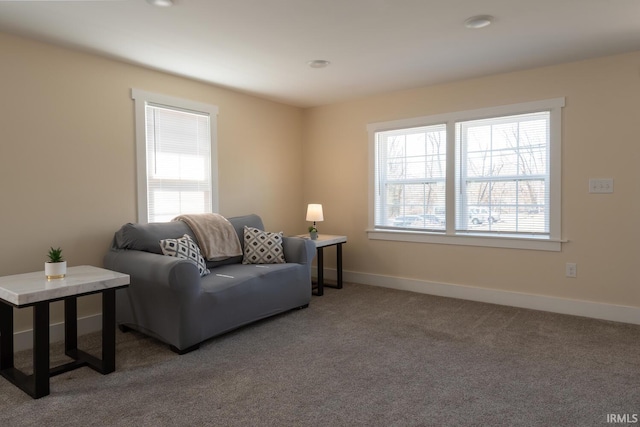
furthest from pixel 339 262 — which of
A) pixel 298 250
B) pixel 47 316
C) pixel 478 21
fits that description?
pixel 47 316

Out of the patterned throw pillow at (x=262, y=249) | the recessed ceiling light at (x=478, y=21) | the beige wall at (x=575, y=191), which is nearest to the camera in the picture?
the recessed ceiling light at (x=478, y=21)

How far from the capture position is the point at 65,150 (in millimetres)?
3277

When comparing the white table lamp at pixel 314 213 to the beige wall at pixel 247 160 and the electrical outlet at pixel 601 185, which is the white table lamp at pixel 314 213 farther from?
the electrical outlet at pixel 601 185

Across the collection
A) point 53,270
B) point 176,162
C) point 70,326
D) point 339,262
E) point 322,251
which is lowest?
point 70,326

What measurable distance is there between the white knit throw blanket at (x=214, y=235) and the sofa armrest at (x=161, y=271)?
58cm

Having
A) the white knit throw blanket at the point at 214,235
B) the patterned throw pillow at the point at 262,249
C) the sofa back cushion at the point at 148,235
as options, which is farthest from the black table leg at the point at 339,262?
the sofa back cushion at the point at 148,235

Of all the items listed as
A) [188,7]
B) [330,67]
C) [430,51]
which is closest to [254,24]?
[188,7]

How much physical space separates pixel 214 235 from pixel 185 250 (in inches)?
19.4

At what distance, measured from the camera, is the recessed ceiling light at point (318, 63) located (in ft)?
11.9

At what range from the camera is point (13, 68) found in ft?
9.89

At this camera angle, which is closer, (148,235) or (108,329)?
(108,329)

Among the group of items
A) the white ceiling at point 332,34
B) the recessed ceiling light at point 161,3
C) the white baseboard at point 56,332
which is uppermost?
the white ceiling at point 332,34

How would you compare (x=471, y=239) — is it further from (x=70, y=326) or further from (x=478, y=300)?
(x=70, y=326)

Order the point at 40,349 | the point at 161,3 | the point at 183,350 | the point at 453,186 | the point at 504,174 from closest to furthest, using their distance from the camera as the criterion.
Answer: the point at 40,349
the point at 161,3
the point at 183,350
the point at 504,174
the point at 453,186
